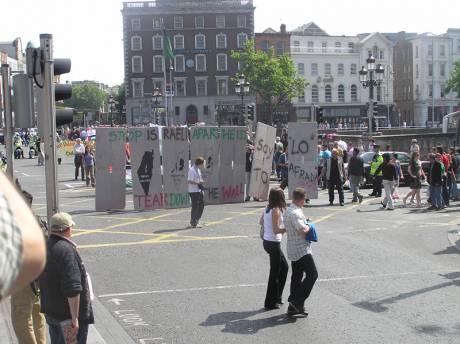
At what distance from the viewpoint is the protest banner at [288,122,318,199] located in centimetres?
2080

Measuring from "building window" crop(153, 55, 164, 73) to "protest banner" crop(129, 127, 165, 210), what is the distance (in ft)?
241

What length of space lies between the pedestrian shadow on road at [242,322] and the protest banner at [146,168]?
11350mm

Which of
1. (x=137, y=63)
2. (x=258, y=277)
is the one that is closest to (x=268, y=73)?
(x=137, y=63)

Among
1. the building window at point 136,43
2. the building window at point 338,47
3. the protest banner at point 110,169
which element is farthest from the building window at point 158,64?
the protest banner at point 110,169

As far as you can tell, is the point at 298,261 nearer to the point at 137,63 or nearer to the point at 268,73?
the point at 268,73

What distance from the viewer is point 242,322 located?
8438 mm

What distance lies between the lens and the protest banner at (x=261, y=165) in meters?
21.6

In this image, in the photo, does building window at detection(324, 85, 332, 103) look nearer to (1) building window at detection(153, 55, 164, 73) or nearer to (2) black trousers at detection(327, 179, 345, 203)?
(1) building window at detection(153, 55, 164, 73)

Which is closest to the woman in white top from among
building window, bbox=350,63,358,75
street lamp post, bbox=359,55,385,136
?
street lamp post, bbox=359,55,385,136

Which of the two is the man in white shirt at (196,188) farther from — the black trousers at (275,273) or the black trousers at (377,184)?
the black trousers at (377,184)

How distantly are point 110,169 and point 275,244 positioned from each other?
36.7 ft

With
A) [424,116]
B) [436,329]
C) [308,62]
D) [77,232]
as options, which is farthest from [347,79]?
[436,329]

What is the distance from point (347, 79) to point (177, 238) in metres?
87.1

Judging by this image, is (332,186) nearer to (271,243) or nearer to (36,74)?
(271,243)
